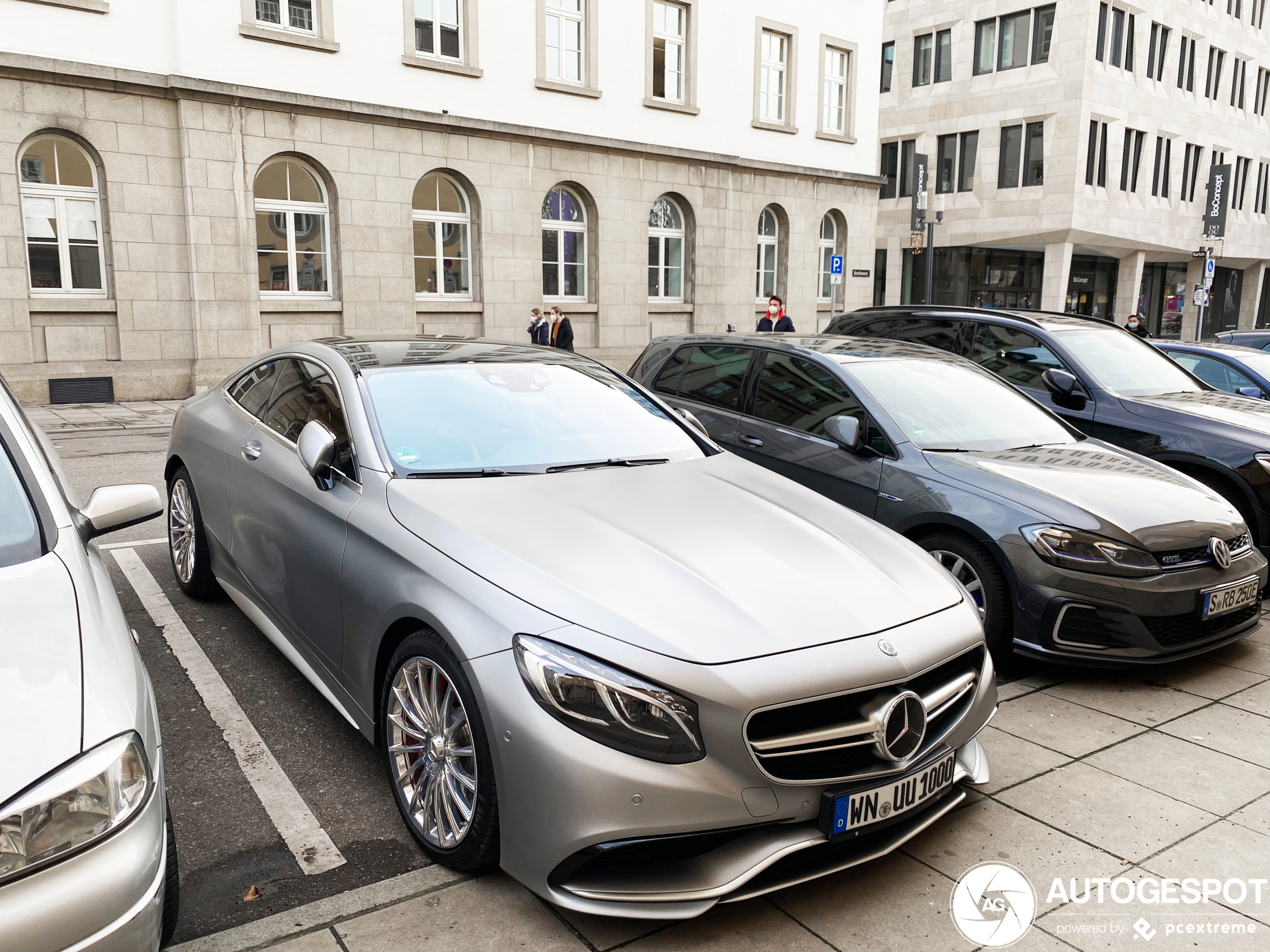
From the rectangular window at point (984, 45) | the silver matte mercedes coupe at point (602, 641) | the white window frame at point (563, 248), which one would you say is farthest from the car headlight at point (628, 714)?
the rectangular window at point (984, 45)

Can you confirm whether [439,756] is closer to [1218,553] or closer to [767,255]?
[1218,553]

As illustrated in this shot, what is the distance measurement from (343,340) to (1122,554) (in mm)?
3806

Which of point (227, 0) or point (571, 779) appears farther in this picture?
point (227, 0)

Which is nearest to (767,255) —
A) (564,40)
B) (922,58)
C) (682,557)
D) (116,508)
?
(564,40)

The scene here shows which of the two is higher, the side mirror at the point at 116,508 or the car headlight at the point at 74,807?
the side mirror at the point at 116,508

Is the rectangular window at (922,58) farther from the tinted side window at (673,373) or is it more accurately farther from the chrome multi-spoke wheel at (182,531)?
the chrome multi-spoke wheel at (182,531)

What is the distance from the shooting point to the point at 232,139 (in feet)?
55.4

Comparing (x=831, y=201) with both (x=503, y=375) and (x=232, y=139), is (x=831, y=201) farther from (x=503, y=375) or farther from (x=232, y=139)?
(x=503, y=375)

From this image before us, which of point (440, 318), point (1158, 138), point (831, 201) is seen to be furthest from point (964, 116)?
point (440, 318)

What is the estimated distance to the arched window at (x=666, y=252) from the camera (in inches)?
934

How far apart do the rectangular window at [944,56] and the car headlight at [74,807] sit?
41568mm

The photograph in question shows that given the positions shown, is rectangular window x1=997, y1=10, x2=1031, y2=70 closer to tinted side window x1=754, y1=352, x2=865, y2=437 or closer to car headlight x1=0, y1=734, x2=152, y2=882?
tinted side window x1=754, y1=352, x2=865, y2=437

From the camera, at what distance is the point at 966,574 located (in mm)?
4891

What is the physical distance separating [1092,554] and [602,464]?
2.38 metres
